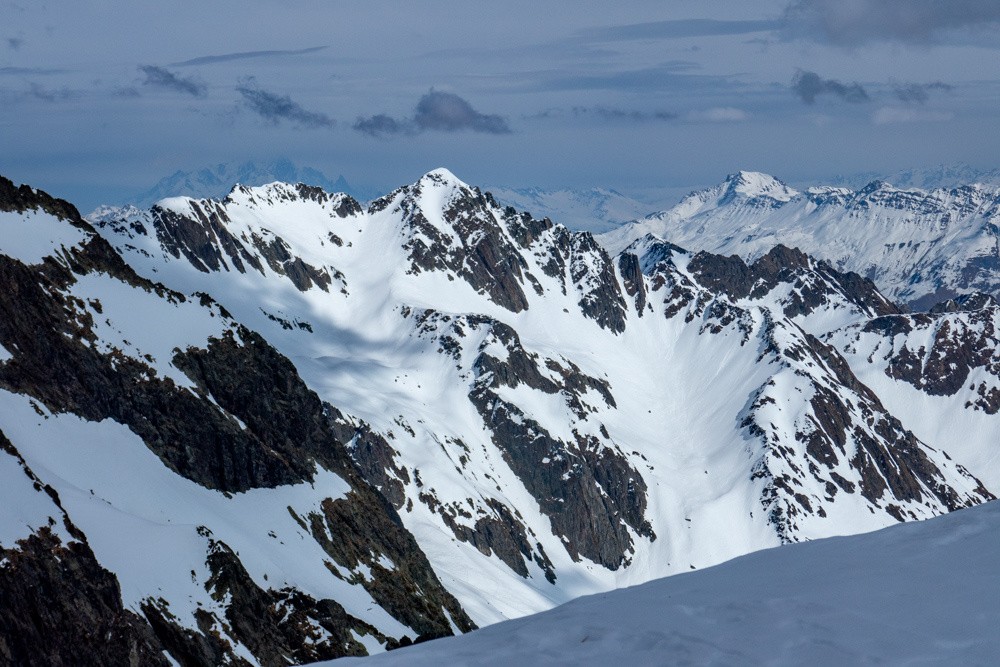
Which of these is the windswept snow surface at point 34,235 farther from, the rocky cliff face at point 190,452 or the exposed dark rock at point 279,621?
the exposed dark rock at point 279,621

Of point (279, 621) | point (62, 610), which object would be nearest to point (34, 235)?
point (279, 621)

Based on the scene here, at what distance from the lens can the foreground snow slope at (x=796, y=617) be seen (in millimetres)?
18797

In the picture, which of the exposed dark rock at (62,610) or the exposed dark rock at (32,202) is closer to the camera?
the exposed dark rock at (62,610)

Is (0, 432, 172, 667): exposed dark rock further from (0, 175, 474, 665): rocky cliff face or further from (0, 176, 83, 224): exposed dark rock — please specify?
(0, 176, 83, 224): exposed dark rock

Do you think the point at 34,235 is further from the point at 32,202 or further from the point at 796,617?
the point at 796,617

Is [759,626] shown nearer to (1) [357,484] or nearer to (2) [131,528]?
(2) [131,528]

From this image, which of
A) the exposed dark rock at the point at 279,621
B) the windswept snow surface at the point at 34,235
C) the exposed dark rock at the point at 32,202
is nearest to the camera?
the exposed dark rock at the point at 279,621

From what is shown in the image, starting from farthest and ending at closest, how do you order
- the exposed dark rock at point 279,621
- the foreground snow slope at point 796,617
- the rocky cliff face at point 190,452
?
1. the exposed dark rock at point 279,621
2. the rocky cliff face at point 190,452
3. the foreground snow slope at point 796,617

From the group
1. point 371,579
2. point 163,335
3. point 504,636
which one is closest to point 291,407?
point 163,335

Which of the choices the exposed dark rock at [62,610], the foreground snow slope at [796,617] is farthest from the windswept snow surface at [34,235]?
the foreground snow slope at [796,617]

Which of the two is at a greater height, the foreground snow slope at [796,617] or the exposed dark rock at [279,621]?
the exposed dark rock at [279,621]

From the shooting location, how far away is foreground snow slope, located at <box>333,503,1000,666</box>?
740 inches

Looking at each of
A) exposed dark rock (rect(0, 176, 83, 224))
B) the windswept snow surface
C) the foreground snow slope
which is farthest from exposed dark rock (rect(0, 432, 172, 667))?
exposed dark rock (rect(0, 176, 83, 224))

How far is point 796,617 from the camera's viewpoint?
20.4 m
